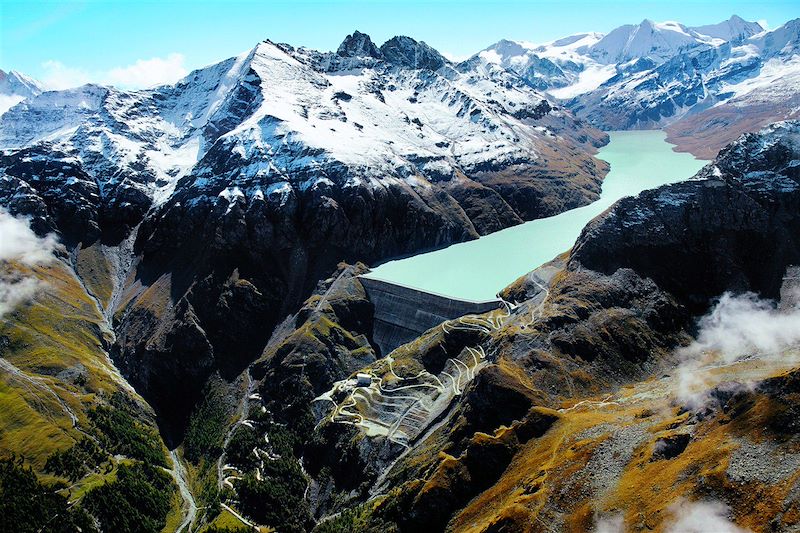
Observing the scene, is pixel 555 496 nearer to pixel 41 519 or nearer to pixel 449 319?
pixel 449 319

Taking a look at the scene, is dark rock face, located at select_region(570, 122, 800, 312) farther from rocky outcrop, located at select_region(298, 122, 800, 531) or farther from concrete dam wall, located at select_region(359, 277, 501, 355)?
concrete dam wall, located at select_region(359, 277, 501, 355)

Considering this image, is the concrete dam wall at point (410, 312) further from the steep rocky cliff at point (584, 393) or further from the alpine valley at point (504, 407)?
the steep rocky cliff at point (584, 393)

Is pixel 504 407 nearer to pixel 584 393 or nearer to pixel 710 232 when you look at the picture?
pixel 584 393

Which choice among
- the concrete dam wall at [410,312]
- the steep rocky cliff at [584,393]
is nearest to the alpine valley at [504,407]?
the steep rocky cliff at [584,393]

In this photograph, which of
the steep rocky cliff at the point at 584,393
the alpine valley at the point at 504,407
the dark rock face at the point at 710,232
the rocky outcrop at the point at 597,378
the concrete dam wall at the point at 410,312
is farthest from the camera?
the concrete dam wall at the point at 410,312

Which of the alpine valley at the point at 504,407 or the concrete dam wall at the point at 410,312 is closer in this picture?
the alpine valley at the point at 504,407
